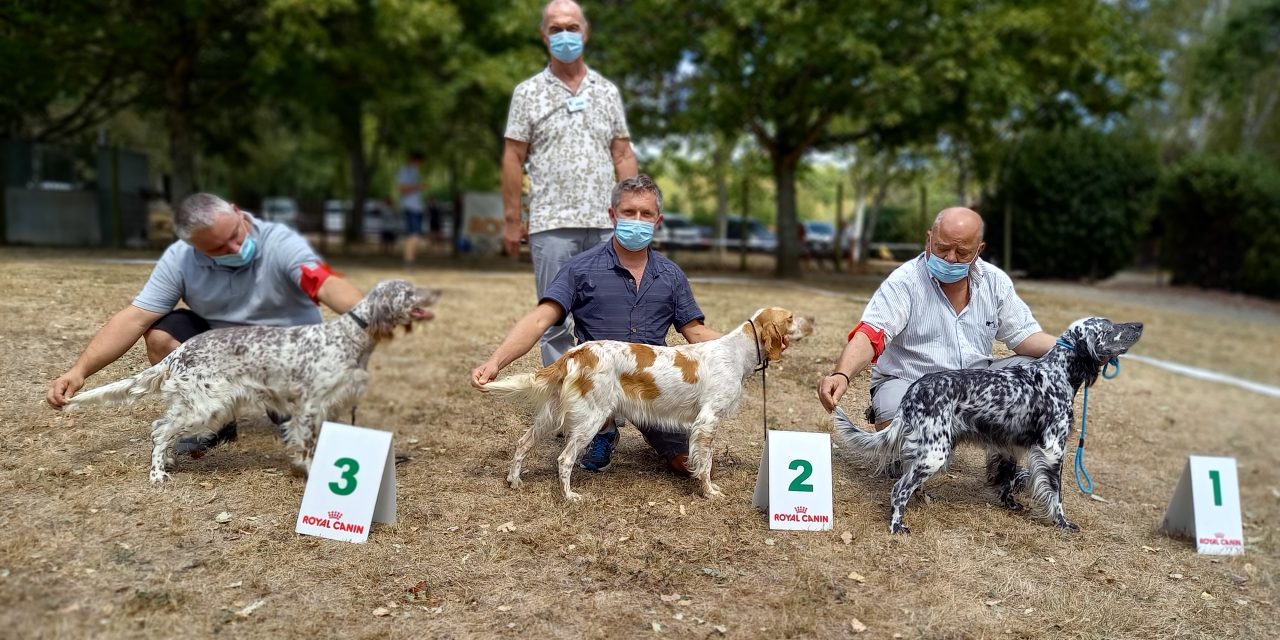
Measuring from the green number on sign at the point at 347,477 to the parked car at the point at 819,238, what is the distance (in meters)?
11.6

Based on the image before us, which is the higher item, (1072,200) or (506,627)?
(1072,200)

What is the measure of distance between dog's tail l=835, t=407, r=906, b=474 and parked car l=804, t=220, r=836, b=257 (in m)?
10.2

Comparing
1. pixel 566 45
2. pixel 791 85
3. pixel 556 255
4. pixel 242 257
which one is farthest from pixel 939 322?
pixel 791 85

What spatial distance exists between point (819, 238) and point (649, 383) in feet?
42.7

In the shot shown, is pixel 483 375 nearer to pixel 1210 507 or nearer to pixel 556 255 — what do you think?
pixel 556 255

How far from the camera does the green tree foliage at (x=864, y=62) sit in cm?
1247

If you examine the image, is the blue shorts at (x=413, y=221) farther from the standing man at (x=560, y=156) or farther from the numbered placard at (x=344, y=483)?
the numbered placard at (x=344, y=483)

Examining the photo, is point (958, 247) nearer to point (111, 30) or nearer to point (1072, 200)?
A: point (1072, 200)

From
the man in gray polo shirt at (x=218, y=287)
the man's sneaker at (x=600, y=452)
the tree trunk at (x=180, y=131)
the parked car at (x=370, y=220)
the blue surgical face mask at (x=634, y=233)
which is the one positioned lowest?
the man's sneaker at (x=600, y=452)

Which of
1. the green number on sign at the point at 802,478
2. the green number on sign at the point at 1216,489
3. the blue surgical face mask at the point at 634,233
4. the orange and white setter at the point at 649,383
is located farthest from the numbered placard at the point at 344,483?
the green number on sign at the point at 1216,489

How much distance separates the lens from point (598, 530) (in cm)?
411

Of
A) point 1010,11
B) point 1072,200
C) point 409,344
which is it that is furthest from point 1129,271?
point 409,344

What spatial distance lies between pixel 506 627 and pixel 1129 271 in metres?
20.5

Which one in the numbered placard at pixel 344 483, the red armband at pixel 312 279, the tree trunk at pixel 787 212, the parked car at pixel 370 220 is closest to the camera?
the numbered placard at pixel 344 483
